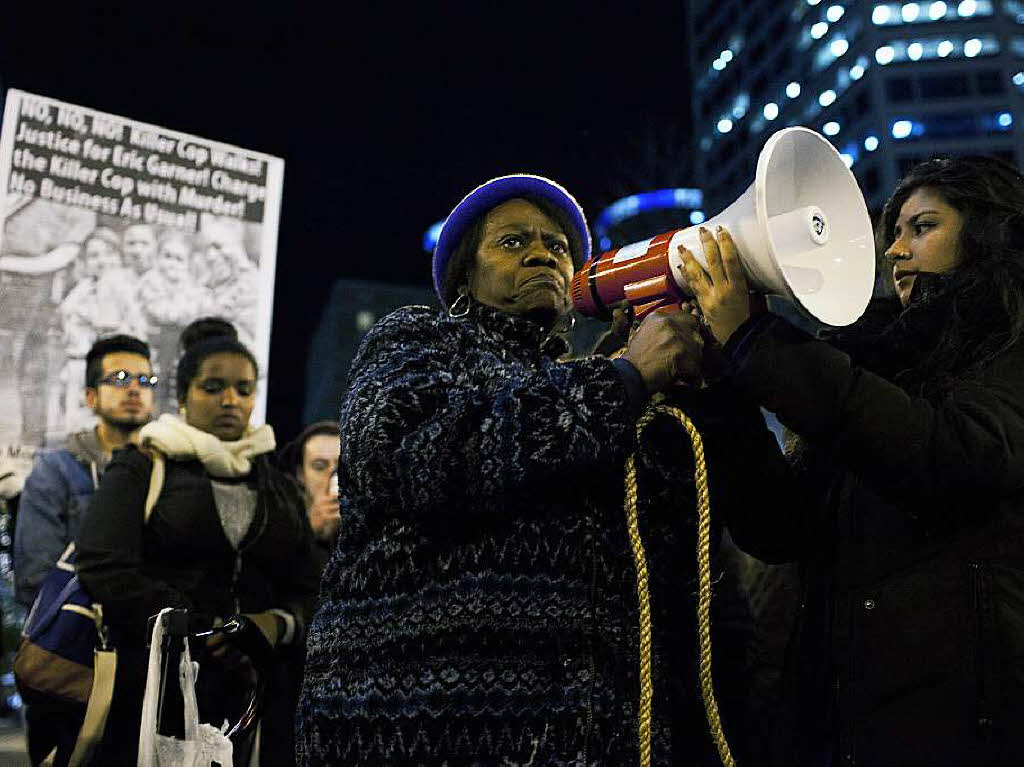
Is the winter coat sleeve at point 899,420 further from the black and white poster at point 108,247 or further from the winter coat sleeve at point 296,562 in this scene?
the black and white poster at point 108,247

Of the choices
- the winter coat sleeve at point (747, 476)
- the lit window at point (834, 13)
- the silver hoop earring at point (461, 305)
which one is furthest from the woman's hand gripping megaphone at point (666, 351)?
the lit window at point (834, 13)

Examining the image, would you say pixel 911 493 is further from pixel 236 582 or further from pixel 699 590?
pixel 236 582

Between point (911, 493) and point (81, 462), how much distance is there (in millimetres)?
3964

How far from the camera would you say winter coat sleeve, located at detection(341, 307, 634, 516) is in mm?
1820

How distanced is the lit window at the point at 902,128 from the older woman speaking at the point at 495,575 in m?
58.4

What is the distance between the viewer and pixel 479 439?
184cm

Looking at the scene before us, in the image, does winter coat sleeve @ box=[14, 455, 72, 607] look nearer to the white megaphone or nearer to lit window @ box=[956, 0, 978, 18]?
the white megaphone

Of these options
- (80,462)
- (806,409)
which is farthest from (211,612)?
(806,409)

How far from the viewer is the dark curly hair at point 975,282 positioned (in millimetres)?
1979

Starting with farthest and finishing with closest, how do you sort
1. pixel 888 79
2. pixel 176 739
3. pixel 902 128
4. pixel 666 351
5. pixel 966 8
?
pixel 966 8, pixel 888 79, pixel 902 128, pixel 176 739, pixel 666 351

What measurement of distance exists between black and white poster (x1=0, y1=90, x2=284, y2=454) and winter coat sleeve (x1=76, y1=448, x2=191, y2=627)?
2.11 meters

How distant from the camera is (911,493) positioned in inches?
71.0

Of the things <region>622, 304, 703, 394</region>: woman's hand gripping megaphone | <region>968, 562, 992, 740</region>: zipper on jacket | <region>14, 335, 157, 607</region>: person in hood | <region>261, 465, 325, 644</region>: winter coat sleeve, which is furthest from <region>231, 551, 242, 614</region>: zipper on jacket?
<region>968, 562, 992, 740</region>: zipper on jacket

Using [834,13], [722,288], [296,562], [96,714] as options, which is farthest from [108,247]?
[834,13]
